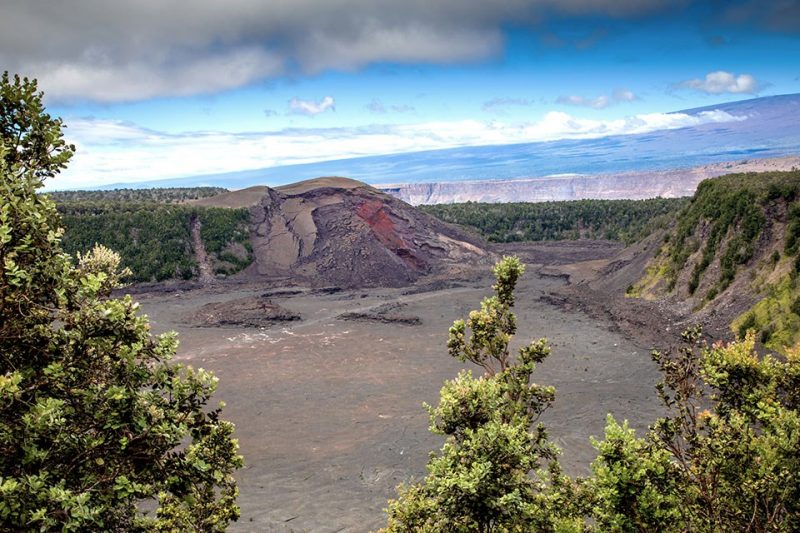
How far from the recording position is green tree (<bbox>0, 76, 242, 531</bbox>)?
5125mm

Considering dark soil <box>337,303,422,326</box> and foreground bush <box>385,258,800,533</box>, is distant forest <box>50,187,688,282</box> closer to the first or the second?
dark soil <box>337,303,422,326</box>

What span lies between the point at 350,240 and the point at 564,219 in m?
41.1

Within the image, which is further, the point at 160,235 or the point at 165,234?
the point at 165,234

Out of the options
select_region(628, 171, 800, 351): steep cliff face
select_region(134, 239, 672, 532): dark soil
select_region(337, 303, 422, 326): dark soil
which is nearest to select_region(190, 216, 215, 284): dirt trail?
select_region(134, 239, 672, 532): dark soil

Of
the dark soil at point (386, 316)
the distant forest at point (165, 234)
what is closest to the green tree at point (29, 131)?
the dark soil at point (386, 316)

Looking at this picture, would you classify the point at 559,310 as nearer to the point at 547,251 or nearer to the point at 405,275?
the point at 405,275

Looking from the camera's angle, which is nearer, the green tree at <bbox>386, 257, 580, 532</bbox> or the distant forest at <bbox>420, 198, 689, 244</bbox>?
the green tree at <bbox>386, 257, 580, 532</bbox>

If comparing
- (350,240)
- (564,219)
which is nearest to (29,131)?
(350,240)

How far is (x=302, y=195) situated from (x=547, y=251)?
106 feet

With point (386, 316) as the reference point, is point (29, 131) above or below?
above

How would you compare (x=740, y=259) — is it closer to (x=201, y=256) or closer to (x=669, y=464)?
(x=669, y=464)

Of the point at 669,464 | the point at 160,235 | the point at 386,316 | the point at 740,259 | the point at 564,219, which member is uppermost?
the point at 564,219

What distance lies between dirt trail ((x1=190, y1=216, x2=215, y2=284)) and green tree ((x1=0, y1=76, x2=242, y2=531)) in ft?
172

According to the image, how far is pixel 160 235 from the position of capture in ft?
194
